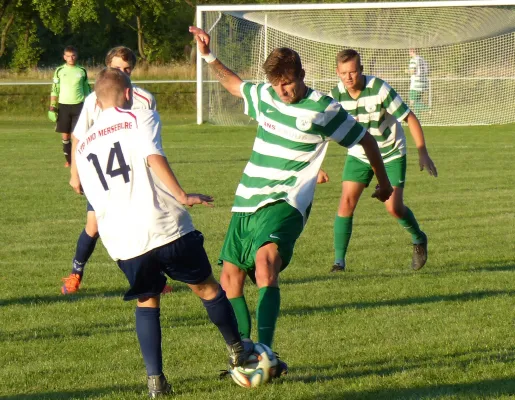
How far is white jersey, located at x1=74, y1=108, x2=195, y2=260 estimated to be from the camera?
14.4 feet

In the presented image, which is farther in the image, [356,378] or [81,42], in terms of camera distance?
[81,42]

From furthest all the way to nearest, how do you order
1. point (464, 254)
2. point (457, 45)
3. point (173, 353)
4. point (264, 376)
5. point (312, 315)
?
point (457, 45), point (464, 254), point (312, 315), point (173, 353), point (264, 376)

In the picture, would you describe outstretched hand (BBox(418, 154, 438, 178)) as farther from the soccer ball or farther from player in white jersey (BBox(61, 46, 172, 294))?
the soccer ball

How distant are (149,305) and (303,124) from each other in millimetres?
1363

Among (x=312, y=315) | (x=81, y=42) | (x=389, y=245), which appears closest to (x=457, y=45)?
(x=389, y=245)

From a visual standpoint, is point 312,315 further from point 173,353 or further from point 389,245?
point 389,245

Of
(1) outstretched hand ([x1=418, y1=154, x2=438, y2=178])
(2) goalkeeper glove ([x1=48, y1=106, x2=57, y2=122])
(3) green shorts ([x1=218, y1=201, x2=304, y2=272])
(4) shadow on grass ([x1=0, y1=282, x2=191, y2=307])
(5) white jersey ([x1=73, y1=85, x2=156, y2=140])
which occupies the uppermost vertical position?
(5) white jersey ([x1=73, y1=85, x2=156, y2=140])

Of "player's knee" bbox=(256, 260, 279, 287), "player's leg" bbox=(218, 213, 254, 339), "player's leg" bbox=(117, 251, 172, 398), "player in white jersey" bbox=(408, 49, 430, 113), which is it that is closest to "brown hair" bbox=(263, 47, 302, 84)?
"player's leg" bbox=(218, 213, 254, 339)

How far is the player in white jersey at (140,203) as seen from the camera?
4391mm

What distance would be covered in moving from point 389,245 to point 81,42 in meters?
49.1

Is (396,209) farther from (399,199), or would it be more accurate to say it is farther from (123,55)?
(123,55)

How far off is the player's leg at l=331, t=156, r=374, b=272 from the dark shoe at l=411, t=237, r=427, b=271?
0.59 meters

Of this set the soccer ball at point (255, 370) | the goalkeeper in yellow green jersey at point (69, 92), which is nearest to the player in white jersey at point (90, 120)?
the soccer ball at point (255, 370)

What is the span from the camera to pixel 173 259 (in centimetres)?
452
